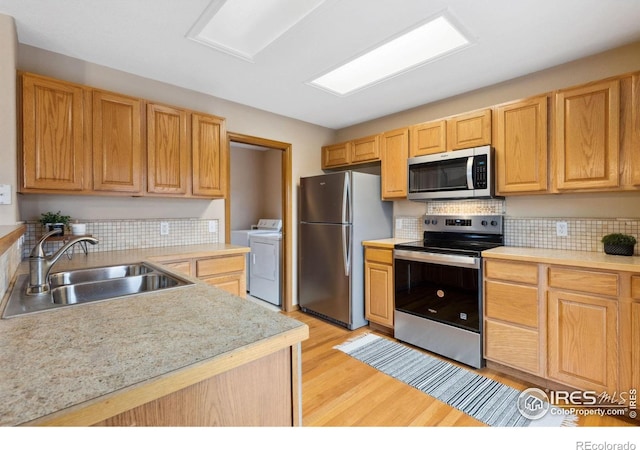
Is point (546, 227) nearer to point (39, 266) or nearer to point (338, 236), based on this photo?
point (338, 236)

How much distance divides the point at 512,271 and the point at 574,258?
36 centimetres

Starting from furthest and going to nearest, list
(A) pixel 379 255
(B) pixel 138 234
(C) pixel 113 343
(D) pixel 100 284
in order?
(A) pixel 379 255 → (B) pixel 138 234 → (D) pixel 100 284 → (C) pixel 113 343

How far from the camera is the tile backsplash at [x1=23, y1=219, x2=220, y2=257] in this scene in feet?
7.03

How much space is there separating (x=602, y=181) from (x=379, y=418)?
213cm

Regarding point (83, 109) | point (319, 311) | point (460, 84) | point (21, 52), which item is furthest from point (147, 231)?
point (460, 84)

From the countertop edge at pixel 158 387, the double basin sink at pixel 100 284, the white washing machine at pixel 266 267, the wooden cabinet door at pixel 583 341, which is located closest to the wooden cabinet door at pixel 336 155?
the white washing machine at pixel 266 267

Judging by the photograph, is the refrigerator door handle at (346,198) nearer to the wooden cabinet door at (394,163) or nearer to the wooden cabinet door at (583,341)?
Answer: the wooden cabinet door at (394,163)

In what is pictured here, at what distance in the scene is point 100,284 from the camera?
1.54 metres

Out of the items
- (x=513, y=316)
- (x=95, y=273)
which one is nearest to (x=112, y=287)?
(x=95, y=273)

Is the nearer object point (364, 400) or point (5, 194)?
point (5, 194)

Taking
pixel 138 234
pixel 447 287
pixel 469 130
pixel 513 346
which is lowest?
pixel 513 346

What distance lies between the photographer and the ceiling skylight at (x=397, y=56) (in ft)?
6.48
